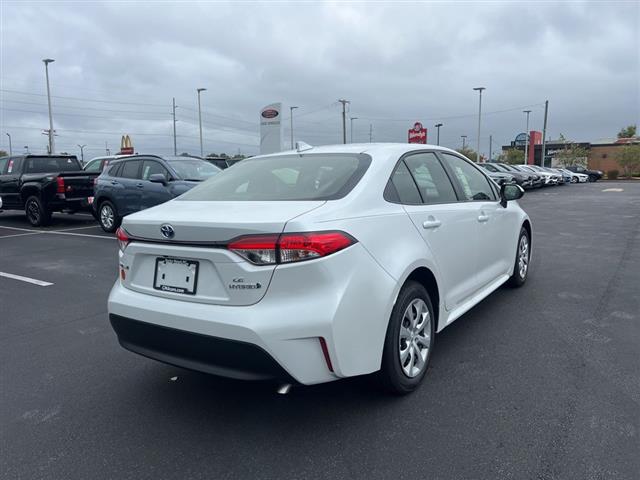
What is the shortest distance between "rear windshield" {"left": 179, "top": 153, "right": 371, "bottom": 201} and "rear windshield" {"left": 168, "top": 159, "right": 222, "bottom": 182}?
6.36 meters

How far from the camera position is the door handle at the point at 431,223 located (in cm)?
343

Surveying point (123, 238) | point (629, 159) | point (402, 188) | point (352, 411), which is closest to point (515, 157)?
point (629, 159)

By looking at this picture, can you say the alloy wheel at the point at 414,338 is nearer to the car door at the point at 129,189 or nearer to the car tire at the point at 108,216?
the car door at the point at 129,189

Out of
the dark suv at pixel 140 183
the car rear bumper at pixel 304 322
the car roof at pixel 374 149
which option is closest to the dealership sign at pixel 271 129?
the dark suv at pixel 140 183

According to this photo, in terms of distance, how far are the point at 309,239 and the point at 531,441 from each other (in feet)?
5.20

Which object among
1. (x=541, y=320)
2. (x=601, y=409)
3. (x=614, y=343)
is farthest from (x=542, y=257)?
(x=601, y=409)

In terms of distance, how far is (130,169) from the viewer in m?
10.8

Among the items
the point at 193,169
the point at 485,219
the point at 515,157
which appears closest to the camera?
the point at 485,219

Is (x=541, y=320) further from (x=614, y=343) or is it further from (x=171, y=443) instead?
(x=171, y=443)

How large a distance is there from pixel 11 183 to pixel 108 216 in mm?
4134

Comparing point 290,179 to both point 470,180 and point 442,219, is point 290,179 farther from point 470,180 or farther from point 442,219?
point 470,180

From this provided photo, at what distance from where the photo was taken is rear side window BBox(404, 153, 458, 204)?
371 cm

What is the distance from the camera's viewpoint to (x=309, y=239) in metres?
2.57

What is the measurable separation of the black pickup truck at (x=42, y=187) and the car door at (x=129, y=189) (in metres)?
2.02
